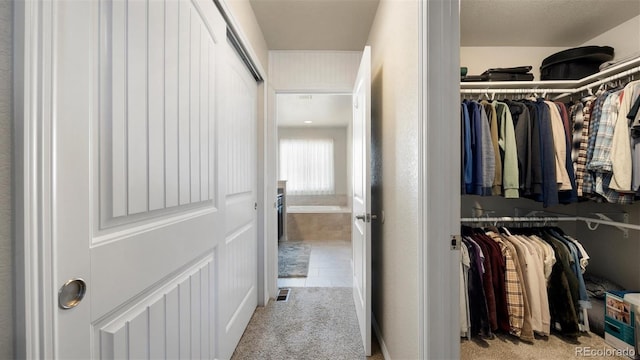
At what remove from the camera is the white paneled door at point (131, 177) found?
494mm

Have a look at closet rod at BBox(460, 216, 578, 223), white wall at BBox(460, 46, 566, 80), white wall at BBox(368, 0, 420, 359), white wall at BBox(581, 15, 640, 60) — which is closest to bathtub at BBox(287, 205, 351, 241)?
white wall at BBox(368, 0, 420, 359)

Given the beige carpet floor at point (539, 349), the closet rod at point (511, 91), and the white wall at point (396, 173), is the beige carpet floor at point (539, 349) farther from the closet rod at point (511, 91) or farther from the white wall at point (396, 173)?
the closet rod at point (511, 91)

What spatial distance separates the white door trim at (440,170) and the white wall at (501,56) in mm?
1599

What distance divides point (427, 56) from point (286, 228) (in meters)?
4.15

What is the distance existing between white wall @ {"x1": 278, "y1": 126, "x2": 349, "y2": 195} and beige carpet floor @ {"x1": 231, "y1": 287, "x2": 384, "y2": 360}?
12.4 feet

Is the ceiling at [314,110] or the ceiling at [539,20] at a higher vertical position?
the ceiling at [314,110]

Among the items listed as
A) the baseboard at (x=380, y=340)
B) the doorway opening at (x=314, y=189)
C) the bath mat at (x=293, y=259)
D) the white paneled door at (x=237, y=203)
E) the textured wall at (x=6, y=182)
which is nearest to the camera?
the textured wall at (x=6, y=182)

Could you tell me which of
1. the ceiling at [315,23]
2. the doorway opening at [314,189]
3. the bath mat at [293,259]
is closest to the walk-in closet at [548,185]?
the ceiling at [315,23]

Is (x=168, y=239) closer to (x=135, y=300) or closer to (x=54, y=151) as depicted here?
(x=135, y=300)

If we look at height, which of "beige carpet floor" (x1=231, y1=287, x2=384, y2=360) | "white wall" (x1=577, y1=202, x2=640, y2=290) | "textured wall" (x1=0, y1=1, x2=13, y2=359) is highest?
"textured wall" (x1=0, y1=1, x2=13, y2=359)

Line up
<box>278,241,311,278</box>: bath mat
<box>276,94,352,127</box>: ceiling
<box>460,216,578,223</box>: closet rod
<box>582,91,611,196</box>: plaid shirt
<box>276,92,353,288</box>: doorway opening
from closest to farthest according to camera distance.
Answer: <box>582,91,611,196</box>: plaid shirt < <box>460,216,578,223</box>: closet rod < <box>278,241,311,278</box>: bath mat < <box>276,92,353,288</box>: doorway opening < <box>276,94,352,127</box>: ceiling

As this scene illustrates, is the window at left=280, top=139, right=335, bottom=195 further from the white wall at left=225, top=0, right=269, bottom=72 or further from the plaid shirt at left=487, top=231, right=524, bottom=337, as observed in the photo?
the plaid shirt at left=487, top=231, right=524, bottom=337

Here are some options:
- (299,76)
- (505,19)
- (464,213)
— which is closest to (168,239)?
(299,76)

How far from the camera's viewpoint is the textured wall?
43 centimetres
